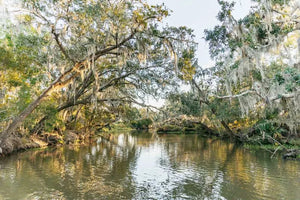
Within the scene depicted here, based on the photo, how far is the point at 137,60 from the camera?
13930 millimetres

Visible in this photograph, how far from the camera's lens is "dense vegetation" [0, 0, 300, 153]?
10.3 m

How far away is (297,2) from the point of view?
9.85 metres

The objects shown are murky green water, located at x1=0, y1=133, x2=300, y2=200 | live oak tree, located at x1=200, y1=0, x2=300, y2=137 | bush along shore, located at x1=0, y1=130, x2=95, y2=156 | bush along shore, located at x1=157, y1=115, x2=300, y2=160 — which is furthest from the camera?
bush along shore, located at x1=157, y1=115, x2=300, y2=160

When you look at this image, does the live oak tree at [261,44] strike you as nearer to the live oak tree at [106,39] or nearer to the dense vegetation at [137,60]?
the dense vegetation at [137,60]

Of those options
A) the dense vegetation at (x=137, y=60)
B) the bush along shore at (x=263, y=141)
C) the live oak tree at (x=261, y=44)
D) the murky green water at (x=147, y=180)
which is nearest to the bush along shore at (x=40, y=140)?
the dense vegetation at (x=137, y=60)

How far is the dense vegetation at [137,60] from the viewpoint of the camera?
33.8 ft

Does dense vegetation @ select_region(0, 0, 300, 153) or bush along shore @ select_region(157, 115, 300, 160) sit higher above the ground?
dense vegetation @ select_region(0, 0, 300, 153)

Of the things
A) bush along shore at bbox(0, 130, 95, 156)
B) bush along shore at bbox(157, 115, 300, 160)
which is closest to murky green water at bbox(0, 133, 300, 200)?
bush along shore at bbox(0, 130, 95, 156)

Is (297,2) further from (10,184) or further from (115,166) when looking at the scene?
(10,184)

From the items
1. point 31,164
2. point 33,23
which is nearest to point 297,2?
point 33,23

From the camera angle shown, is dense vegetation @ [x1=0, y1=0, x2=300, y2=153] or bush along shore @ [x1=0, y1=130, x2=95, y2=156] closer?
dense vegetation @ [x1=0, y1=0, x2=300, y2=153]

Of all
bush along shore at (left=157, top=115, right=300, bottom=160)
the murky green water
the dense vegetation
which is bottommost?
the murky green water

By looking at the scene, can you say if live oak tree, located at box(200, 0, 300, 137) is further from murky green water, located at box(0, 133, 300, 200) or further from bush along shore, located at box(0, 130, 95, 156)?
bush along shore, located at box(0, 130, 95, 156)

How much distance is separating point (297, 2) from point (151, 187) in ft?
29.6
